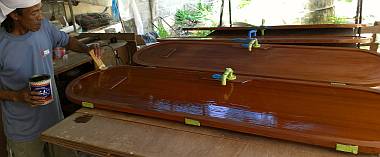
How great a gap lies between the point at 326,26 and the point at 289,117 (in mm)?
1761

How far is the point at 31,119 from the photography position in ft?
6.13

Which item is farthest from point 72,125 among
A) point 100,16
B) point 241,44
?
point 100,16

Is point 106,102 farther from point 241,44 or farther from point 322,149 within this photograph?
point 241,44

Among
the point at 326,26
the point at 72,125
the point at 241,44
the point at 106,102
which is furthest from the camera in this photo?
the point at 326,26

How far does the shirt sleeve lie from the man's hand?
505 mm

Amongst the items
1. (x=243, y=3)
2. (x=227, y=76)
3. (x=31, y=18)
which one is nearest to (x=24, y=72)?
(x=31, y=18)

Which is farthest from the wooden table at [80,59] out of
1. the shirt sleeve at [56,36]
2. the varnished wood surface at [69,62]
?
the shirt sleeve at [56,36]

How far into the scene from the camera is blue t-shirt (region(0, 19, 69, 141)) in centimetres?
175

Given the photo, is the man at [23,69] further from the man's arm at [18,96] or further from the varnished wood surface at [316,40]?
the varnished wood surface at [316,40]

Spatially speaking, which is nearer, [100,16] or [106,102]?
[106,102]

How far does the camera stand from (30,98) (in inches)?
59.1

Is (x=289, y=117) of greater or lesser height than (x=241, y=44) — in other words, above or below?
below

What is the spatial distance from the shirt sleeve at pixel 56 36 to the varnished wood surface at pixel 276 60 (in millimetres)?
509

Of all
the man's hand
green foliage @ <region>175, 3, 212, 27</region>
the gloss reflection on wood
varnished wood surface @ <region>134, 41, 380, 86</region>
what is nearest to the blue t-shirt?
the man's hand
